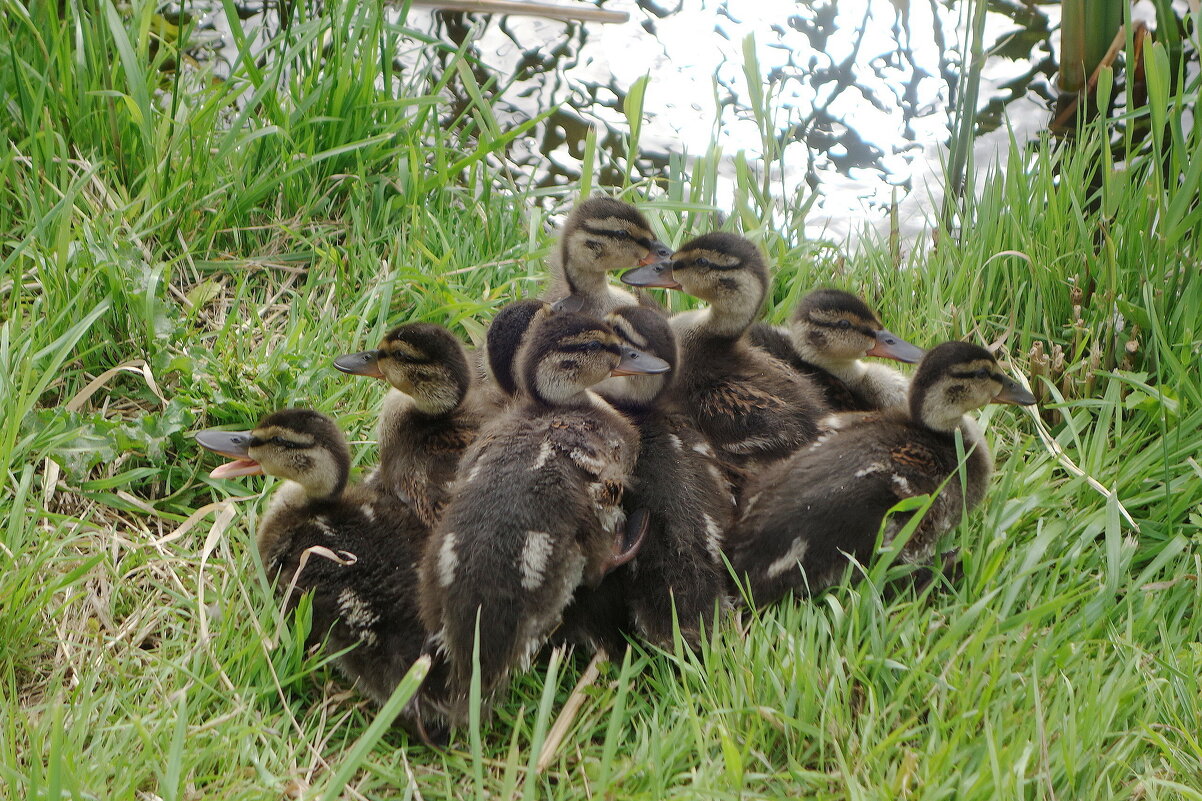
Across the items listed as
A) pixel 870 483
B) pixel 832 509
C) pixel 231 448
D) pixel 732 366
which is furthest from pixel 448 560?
pixel 732 366

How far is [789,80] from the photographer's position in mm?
5691

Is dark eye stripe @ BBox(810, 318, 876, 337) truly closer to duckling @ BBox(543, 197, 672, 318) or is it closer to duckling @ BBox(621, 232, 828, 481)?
duckling @ BBox(621, 232, 828, 481)

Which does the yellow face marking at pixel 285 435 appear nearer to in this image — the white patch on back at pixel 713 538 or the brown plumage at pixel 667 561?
the brown plumage at pixel 667 561

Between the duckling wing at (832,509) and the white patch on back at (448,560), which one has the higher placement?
the duckling wing at (832,509)

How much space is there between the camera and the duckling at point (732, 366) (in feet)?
10.9

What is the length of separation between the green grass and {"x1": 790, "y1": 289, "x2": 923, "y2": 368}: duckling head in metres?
0.43

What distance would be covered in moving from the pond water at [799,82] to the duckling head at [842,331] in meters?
1.64

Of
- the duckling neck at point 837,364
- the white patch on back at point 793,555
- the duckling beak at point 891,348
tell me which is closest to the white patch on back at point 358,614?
the white patch on back at point 793,555

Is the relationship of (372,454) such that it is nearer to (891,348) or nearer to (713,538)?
(713,538)

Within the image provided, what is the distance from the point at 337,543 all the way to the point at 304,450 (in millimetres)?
247

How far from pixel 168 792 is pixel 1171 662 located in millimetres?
2221

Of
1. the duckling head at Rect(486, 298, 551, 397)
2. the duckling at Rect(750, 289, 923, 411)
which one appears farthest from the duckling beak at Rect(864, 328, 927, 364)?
the duckling head at Rect(486, 298, 551, 397)

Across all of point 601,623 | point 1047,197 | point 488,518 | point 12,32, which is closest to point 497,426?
point 488,518

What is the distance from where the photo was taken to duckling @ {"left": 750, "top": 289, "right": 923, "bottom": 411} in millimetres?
3518
